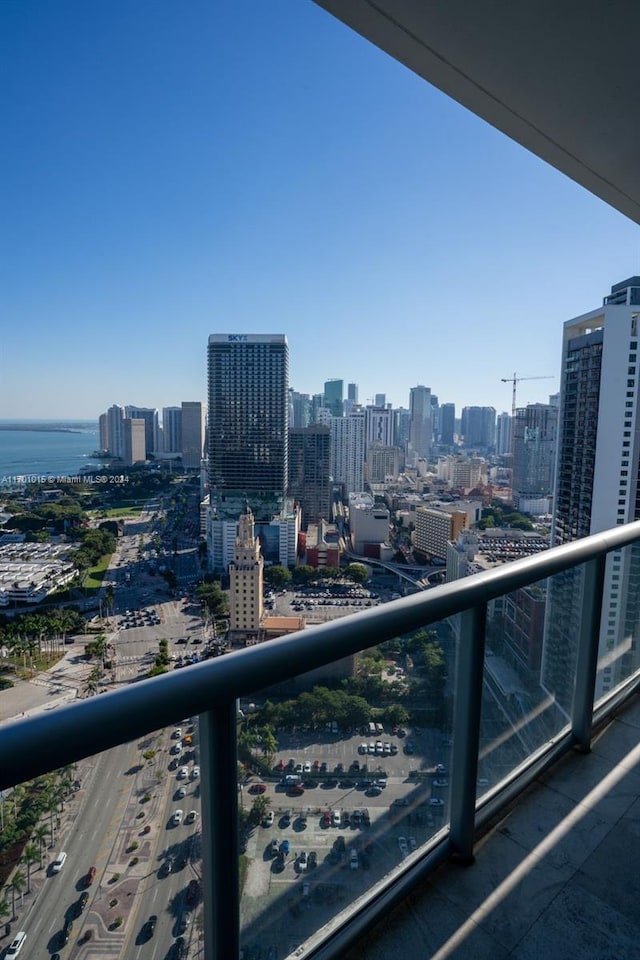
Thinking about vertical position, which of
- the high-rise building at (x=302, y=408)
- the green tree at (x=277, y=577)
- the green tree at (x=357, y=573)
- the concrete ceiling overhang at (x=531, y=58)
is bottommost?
the green tree at (x=357, y=573)

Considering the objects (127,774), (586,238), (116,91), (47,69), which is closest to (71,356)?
(116,91)

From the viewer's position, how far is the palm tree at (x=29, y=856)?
543mm

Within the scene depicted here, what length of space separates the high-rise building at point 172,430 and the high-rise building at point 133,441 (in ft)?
7.59

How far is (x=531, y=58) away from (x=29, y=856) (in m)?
1.74

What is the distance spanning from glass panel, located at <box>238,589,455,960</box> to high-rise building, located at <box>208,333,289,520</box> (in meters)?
26.9

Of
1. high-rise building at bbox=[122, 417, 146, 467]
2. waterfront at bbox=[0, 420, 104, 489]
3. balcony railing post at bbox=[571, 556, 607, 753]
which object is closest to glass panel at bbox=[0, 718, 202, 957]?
balcony railing post at bbox=[571, 556, 607, 753]

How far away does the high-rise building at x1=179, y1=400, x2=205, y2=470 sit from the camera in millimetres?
32875

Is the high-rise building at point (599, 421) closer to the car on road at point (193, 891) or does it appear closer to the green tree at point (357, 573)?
the green tree at point (357, 573)

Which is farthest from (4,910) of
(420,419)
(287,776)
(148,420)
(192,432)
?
(420,419)

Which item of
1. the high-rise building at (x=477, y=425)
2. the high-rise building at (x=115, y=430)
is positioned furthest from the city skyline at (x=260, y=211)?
the high-rise building at (x=477, y=425)

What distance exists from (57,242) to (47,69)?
15.6 meters

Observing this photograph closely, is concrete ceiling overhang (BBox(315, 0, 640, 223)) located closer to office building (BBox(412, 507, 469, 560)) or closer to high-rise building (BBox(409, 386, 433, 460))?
office building (BBox(412, 507, 469, 560))

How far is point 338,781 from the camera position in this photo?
0.90m

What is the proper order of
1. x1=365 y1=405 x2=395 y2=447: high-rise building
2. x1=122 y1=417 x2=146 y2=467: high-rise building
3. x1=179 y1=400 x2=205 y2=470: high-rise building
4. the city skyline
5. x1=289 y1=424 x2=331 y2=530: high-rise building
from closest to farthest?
1. the city skyline
2. x1=122 y1=417 x2=146 y2=467: high-rise building
3. x1=289 y1=424 x2=331 y2=530: high-rise building
4. x1=179 y1=400 x2=205 y2=470: high-rise building
5. x1=365 y1=405 x2=395 y2=447: high-rise building
